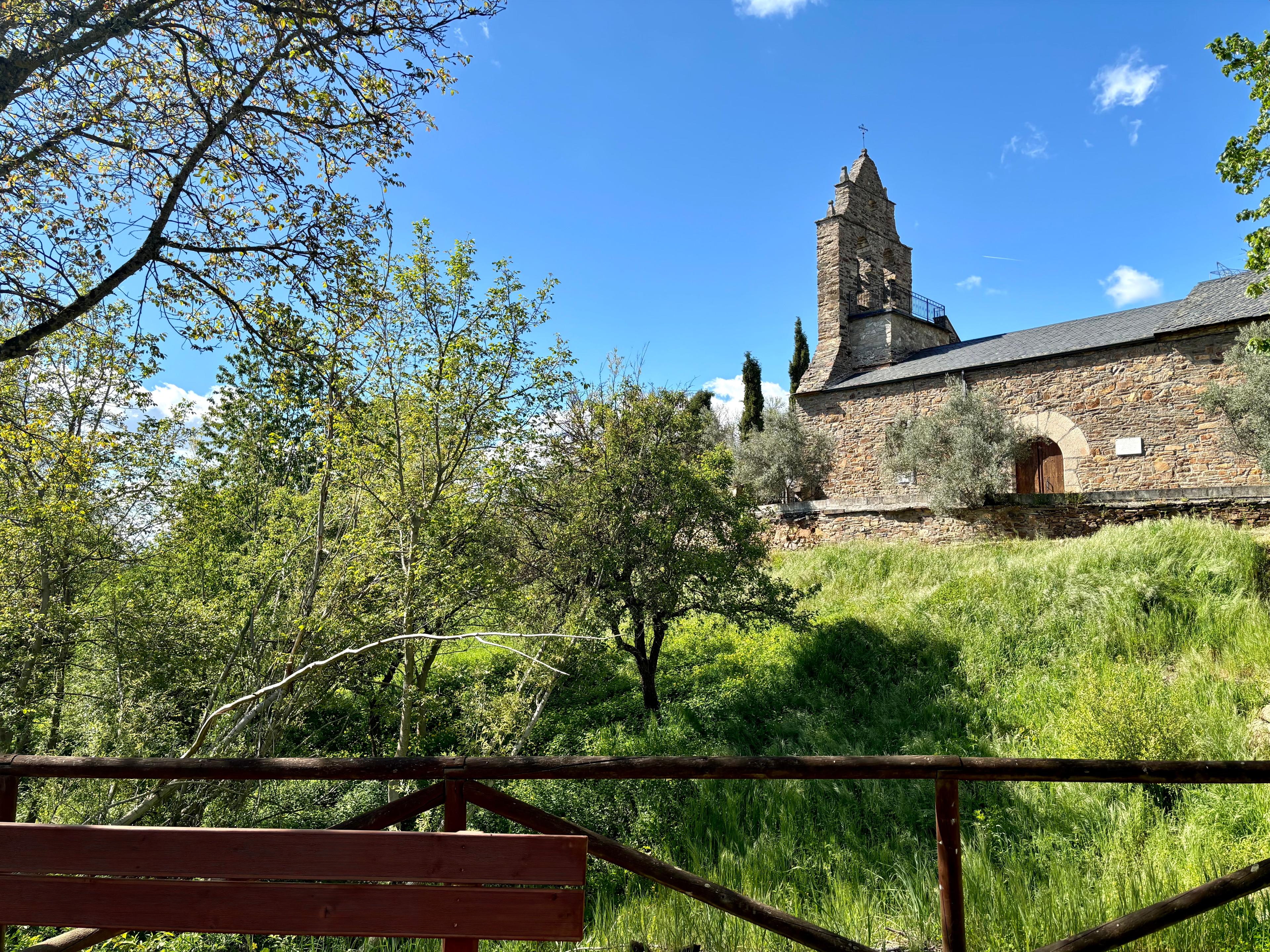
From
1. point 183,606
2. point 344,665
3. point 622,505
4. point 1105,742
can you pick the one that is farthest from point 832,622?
point 183,606

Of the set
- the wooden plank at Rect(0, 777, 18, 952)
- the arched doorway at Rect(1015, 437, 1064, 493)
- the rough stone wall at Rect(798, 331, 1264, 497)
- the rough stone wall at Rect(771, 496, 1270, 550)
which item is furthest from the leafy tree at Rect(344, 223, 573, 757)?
the arched doorway at Rect(1015, 437, 1064, 493)

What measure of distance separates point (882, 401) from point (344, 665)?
15033mm

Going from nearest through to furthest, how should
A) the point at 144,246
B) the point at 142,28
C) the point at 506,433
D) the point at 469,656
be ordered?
the point at 142,28
the point at 144,246
the point at 506,433
the point at 469,656

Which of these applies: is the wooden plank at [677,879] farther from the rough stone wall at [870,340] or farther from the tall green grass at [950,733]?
the rough stone wall at [870,340]

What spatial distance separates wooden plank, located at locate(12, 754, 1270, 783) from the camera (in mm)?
2078

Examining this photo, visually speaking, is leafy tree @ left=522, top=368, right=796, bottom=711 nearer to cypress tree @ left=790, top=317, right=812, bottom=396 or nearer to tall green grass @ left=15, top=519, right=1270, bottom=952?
tall green grass @ left=15, top=519, right=1270, bottom=952

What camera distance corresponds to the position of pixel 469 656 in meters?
12.1

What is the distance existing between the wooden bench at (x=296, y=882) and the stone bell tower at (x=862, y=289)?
712 inches

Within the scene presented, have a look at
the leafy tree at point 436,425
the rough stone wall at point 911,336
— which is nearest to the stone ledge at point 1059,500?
the rough stone wall at point 911,336

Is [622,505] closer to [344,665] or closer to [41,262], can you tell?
[344,665]

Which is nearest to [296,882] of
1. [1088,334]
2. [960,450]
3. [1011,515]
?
[1011,515]

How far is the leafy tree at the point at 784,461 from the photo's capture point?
18.4 metres

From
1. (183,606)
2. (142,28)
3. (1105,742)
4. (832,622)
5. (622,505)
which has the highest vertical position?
(142,28)

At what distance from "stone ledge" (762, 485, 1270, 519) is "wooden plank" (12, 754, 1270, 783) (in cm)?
1085
